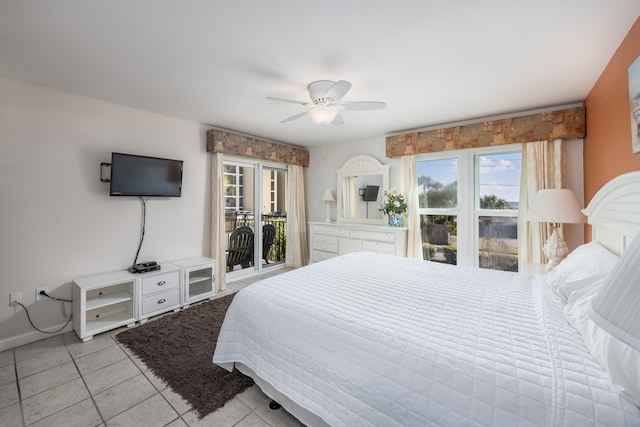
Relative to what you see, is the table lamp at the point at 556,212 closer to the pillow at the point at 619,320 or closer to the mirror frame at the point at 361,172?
the pillow at the point at 619,320

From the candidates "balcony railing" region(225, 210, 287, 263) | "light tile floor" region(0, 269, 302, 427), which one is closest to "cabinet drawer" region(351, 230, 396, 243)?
"balcony railing" region(225, 210, 287, 263)

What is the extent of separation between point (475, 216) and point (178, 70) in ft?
12.4

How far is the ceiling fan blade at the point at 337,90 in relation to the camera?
6.36ft

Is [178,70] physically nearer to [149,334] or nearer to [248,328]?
[248,328]

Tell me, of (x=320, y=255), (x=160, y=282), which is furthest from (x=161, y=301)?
(x=320, y=255)

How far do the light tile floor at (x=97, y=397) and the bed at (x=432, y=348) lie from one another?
0.64ft

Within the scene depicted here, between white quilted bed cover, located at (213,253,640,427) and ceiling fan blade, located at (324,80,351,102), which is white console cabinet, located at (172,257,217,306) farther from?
ceiling fan blade, located at (324,80,351,102)

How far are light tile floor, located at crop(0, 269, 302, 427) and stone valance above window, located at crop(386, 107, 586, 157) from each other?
11.4 feet

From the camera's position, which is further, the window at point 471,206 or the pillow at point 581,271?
the window at point 471,206

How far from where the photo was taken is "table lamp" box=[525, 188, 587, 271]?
226cm

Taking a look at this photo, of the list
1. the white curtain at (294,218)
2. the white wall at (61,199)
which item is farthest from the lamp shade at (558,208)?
the white wall at (61,199)

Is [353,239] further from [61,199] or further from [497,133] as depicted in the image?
[61,199]

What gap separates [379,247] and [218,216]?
241 centimetres

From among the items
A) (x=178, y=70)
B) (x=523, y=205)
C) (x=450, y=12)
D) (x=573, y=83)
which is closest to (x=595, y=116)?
(x=573, y=83)
